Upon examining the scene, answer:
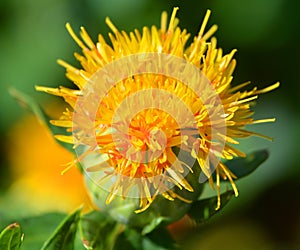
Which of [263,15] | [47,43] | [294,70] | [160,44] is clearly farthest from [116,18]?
[160,44]

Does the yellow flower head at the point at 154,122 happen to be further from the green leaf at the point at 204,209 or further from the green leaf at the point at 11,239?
the green leaf at the point at 11,239

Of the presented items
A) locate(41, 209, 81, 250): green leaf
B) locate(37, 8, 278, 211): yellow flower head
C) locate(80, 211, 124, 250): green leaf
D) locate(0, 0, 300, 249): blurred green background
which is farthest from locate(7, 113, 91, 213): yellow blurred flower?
locate(37, 8, 278, 211): yellow flower head

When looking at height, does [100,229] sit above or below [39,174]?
below

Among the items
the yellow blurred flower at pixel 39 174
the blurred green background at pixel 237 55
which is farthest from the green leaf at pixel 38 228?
the blurred green background at pixel 237 55

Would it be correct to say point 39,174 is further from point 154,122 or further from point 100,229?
point 154,122

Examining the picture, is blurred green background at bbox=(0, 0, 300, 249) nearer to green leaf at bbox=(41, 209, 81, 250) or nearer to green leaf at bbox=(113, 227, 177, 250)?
green leaf at bbox=(113, 227, 177, 250)

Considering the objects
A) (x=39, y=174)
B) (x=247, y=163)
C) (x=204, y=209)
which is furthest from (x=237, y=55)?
(x=204, y=209)
